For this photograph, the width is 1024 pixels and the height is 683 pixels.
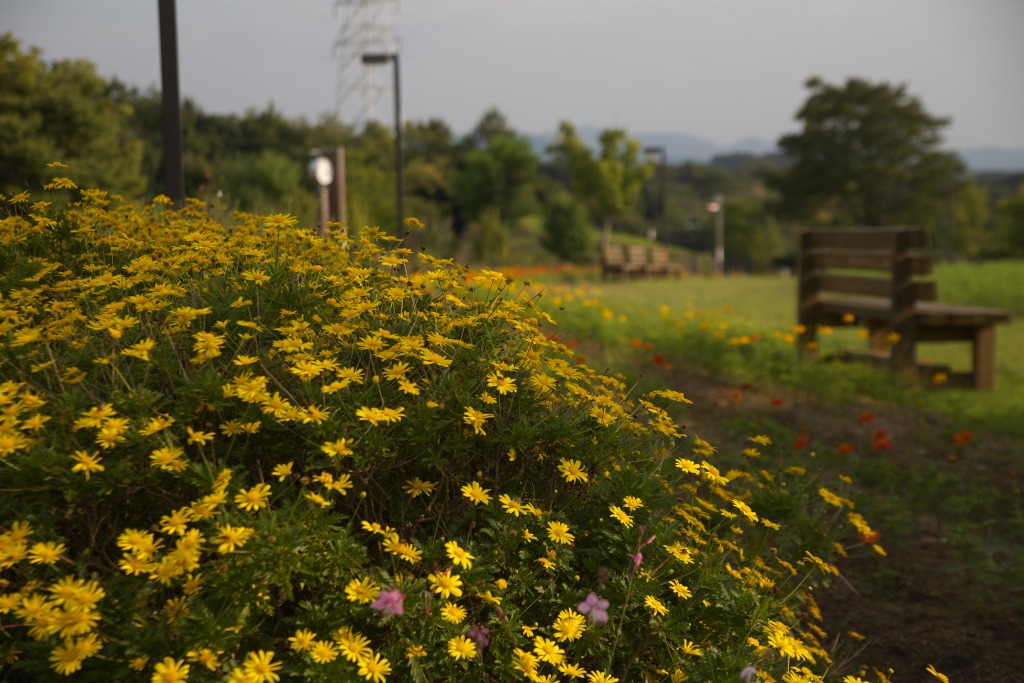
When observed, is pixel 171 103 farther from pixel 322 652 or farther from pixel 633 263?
pixel 633 263

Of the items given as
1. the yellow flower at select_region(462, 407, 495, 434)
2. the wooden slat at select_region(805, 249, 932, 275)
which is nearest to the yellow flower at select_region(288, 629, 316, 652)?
the yellow flower at select_region(462, 407, 495, 434)

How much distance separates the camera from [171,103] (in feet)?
22.0

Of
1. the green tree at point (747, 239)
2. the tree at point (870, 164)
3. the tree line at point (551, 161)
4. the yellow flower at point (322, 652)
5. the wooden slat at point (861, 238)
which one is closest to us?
the yellow flower at point (322, 652)

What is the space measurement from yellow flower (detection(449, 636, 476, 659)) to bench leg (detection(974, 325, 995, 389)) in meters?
7.62

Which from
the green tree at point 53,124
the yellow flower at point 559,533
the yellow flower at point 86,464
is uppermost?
the green tree at point 53,124

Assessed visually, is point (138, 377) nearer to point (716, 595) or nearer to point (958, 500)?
point (716, 595)

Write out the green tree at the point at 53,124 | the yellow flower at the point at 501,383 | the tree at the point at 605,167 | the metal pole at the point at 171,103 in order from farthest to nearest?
the tree at the point at 605,167
the green tree at the point at 53,124
the metal pole at the point at 171,103
the yellow flower at the point at 501,383

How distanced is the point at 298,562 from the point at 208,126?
4464cm

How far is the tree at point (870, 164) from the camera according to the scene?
51406 mm

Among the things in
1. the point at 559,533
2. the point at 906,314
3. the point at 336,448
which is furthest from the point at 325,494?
the point at 906,314

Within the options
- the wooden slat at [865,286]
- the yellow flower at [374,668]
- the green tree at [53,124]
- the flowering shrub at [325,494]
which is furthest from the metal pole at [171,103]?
the green tree at [53,124]

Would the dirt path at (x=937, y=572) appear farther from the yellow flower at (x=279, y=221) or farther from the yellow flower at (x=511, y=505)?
the yellow flower at (x=279, y=221)

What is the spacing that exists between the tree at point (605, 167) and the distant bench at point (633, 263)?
14.6 meters

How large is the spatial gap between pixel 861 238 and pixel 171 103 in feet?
22.0
